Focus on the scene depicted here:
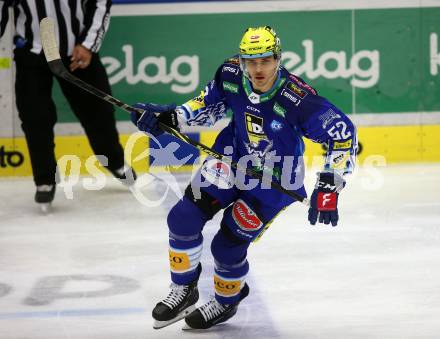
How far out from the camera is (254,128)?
3.52 metres

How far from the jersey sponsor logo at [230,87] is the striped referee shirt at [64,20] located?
2.18m

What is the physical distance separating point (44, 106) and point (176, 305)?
2.36m

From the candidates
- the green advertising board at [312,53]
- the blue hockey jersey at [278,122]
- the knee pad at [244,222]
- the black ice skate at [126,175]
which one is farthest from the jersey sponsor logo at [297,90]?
the green advertising board at [312,53]

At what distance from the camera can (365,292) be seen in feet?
13.2

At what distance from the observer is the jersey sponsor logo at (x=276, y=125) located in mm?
3482

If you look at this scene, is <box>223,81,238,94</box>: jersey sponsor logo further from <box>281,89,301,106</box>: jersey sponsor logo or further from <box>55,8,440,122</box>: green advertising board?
<box>55,8,440,122</box>: green advertising board

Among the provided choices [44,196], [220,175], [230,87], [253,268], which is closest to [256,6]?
[44,196]

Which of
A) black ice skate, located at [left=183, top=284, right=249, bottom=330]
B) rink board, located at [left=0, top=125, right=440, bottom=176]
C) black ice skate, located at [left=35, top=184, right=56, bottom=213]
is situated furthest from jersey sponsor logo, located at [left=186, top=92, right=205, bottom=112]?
rink board, located at [left=0, top=125, right=440, bottom=176]

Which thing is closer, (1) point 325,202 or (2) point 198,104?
(1) point 325,202

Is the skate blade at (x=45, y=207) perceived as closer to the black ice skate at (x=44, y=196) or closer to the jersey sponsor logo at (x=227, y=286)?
the black ice skate at (x=44, y=196)

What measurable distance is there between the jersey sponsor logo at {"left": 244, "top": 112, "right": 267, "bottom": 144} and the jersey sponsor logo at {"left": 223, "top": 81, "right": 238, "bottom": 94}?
10cm

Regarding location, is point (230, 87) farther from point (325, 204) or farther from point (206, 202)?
point (325, 204)

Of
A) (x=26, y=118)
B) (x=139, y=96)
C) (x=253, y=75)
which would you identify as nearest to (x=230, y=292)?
(x=253, y=75)

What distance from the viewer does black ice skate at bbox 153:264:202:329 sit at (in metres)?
3.52
